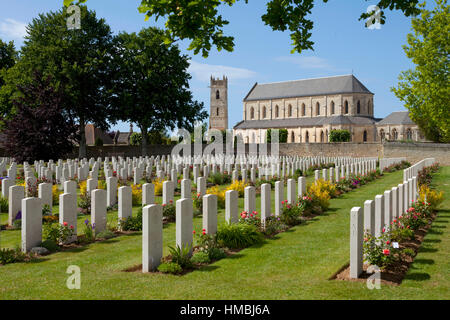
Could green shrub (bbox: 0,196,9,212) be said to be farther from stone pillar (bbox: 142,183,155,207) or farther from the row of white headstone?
the row of white headstone

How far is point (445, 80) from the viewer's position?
23812mm

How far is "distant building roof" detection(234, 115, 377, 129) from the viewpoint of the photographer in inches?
2611

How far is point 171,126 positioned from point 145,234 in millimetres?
36212

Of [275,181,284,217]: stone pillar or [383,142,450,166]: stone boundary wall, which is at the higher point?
[383,142,450,166]: stone boundary wall

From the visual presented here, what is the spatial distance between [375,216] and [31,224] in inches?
223

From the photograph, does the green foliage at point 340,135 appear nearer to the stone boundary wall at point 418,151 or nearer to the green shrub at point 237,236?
the stone boundary wall at point 418,151

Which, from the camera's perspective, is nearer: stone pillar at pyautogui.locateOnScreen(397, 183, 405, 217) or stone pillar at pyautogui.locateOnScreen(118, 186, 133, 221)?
stone pillar at pyautogui.locateOnScreen(397, 183, 405, 217)

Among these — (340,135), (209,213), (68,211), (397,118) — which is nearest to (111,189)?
(68,211)

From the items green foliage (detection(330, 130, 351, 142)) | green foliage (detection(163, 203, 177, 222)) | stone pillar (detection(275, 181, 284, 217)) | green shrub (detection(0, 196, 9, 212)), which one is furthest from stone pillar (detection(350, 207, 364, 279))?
green foliage (detection(330, 130, 351, 142))

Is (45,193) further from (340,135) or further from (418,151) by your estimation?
(340,135)

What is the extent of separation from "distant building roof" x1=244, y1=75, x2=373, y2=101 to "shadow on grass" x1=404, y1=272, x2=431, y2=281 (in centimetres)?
6820
